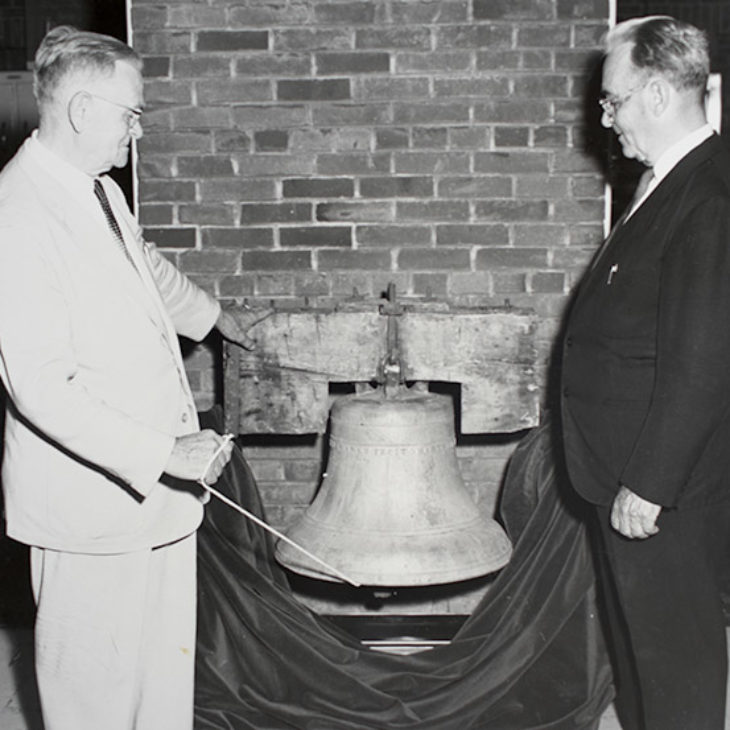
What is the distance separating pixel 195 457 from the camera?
2285 mm

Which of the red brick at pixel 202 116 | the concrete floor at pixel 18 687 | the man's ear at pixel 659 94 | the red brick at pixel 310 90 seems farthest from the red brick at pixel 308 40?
the concrete floor at pixel 18 687

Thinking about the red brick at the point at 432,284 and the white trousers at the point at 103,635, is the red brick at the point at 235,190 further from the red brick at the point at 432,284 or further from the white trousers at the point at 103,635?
the white trousers at the point at 103,635

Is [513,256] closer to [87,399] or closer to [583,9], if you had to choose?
[583,9]

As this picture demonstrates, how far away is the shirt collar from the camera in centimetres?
241

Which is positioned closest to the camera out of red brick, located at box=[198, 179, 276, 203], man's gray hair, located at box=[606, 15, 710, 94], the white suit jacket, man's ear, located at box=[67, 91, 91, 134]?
the white suit jacket

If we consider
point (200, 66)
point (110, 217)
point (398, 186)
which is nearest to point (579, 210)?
point (398, 186)

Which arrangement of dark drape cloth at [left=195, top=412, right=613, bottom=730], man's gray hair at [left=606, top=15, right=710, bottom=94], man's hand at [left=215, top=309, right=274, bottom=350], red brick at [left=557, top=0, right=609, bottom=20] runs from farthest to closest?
red brick at [left=557, top=0, right=609, bottom=20], dark drape cloth at [left=195, top=412, right=613, bottom=730], man's hand at [left=215, top=309, right=274, bottom=350], man's gray hair at [left=606, top=15, right=710, bottom=94]

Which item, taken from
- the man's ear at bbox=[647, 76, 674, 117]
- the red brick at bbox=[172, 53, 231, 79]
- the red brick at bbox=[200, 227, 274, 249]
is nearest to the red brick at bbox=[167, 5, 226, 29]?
the red brick at bbox=[172, 53, 231, 79]

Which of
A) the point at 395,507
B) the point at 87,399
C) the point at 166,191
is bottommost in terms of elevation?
the point at 395,507

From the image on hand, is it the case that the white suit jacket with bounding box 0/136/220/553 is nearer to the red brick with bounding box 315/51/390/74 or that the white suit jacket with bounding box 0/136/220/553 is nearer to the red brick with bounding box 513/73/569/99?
the red brick with bounding box 315/51/390/74

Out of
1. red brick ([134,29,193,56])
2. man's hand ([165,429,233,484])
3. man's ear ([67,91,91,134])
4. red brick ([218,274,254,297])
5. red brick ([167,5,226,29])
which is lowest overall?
man's hand ([165,429,233,484])

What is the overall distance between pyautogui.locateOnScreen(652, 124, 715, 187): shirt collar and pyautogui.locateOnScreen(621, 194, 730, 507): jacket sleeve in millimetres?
183

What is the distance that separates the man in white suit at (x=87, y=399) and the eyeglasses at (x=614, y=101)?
3.75ft

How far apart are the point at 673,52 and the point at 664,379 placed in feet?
2.55
